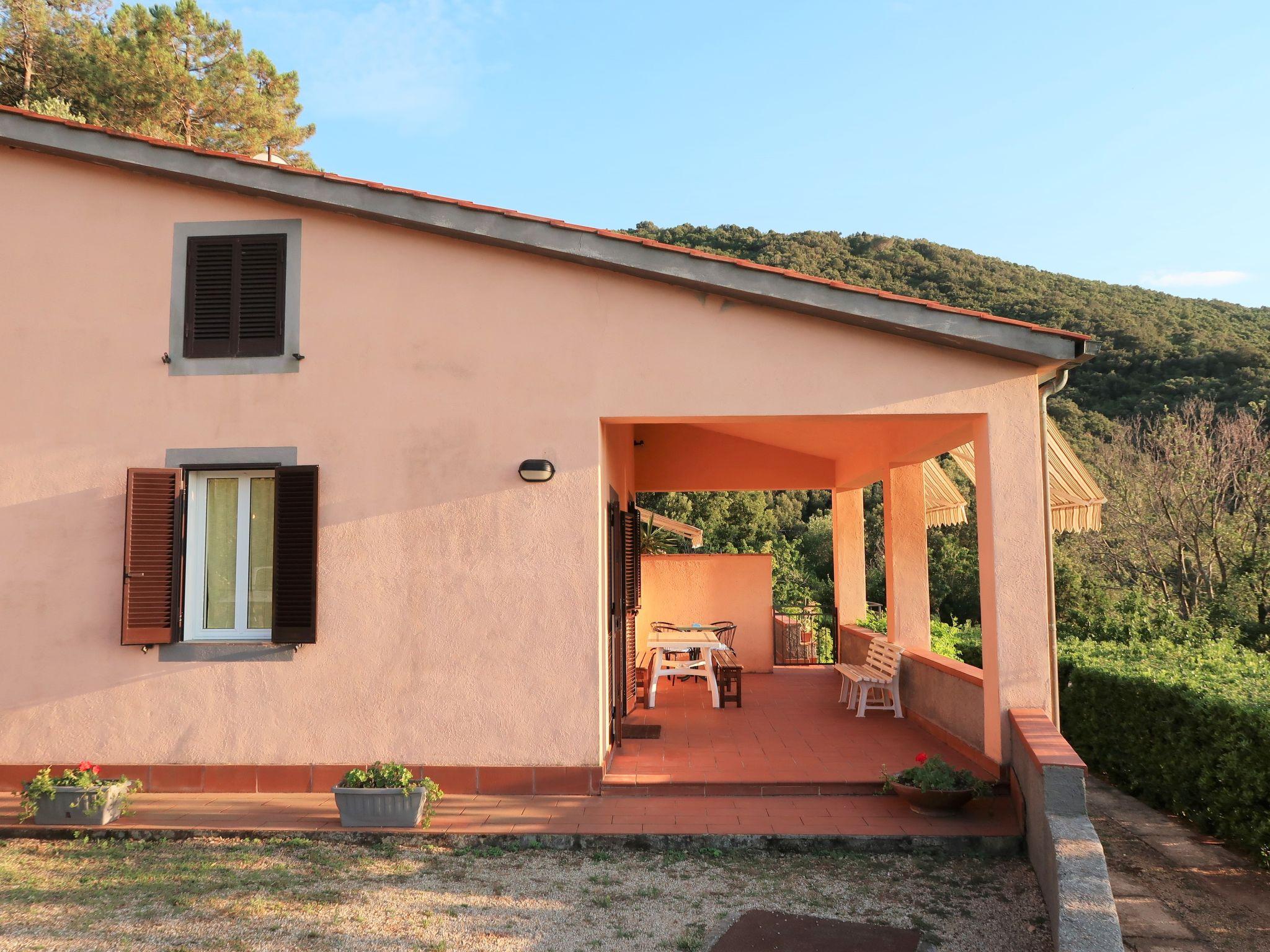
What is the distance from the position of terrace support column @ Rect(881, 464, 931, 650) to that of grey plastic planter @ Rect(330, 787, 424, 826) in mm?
6862

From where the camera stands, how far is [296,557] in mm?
7488

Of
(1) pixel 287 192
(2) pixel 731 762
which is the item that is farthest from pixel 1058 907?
(1) pixel 287 192

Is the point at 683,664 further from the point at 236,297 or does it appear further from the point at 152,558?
the point at 236,297

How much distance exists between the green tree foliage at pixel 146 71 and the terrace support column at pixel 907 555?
1577 cm

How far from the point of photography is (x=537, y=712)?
289 inches

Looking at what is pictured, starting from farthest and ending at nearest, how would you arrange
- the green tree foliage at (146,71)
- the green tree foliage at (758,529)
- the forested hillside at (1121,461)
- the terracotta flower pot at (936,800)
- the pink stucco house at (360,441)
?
the green tree foliage at (758,529)
the green tree foliage at (146,71)
the forested hillside at (1121,461)
the pink stucco house at (360,441)
the terracotta flower pot at (936,800)

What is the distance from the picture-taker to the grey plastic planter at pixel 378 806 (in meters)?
6.56

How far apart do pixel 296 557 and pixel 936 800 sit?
17.6 ft

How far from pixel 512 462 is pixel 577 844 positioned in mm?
3017

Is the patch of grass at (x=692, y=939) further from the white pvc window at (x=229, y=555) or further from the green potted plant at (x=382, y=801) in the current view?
the white pvc window at (x=229, y=555)

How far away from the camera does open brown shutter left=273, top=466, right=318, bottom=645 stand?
24.4ft

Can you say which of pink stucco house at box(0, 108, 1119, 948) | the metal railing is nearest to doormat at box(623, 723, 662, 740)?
pink stucco house at box(0, 108, 1119, 948)

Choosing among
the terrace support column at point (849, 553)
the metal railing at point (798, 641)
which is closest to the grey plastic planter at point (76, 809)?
the terrace support column at point (849, 553)

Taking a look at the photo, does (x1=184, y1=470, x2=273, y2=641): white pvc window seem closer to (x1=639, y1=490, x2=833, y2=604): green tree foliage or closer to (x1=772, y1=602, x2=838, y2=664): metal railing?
(x1=772, y1=602, x2=838, y2=664): metal railing
